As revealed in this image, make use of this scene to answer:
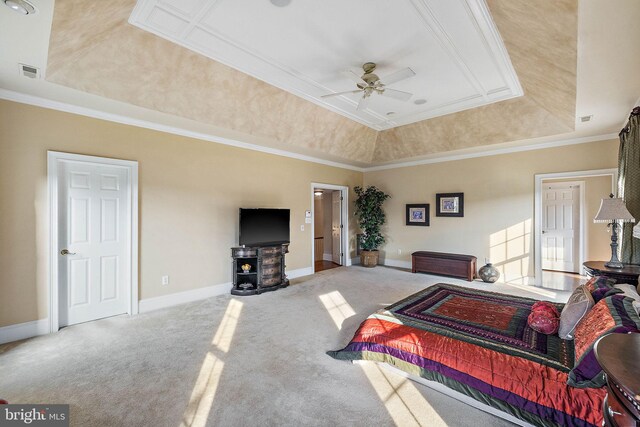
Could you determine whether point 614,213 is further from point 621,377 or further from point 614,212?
point 621,377

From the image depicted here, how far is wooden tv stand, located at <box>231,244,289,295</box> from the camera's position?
4.83 m

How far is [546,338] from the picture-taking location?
2287 mm

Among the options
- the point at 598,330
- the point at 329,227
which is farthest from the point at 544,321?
the point at 329,227

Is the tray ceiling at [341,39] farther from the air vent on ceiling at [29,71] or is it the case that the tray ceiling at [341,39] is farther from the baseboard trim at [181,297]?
the baseboard trim at [181,297]

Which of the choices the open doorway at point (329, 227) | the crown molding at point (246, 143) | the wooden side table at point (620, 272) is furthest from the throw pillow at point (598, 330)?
the open doorway at point (329, 227)

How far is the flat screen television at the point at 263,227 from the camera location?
16.0 feet

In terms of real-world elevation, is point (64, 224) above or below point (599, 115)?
below

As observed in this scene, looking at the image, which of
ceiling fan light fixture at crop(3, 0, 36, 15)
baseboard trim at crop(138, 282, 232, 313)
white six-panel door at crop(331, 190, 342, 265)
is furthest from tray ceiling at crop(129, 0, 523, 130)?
white six-panel door at crop(331, 190, 342, 265)

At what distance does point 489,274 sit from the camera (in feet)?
18.4

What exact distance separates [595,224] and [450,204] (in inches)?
114

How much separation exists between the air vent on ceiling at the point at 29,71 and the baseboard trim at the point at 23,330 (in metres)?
2.69

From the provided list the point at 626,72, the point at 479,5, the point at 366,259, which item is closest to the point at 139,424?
the point at 479,5

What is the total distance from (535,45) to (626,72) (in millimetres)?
852

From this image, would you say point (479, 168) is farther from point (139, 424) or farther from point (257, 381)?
point (139, 424)
